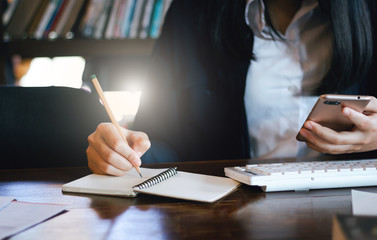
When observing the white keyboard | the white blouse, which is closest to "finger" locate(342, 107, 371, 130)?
the white keyboard

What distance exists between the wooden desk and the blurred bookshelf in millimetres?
1097

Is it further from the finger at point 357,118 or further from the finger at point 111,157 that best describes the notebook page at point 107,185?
the finger at point 357,118

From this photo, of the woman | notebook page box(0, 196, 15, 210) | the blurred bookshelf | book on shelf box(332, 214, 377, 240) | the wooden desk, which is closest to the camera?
book on shelf box(332, 214, 377, 240)

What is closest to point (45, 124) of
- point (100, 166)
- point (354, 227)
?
point (100, 166)

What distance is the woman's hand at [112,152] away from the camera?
63 centimetres

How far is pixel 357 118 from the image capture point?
0.71 metres

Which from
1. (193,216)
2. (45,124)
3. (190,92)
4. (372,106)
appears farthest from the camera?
(190,92)

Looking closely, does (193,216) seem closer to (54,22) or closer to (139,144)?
(139,144)

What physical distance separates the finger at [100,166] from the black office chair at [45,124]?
392 mm

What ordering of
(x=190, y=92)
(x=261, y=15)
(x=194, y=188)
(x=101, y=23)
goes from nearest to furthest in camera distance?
1. (x=194, y=188)
2. (x=261, y=15)
3. (x=190, y=92)
4. (x=101, y=23)

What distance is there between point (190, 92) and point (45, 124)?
1.93 feet

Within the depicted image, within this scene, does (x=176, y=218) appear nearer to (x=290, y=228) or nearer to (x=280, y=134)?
(x=290, y=228)

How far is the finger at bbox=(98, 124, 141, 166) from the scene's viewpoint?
24.6 inches

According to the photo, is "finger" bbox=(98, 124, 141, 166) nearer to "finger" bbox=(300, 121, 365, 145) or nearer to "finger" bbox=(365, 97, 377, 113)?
"finger" bbox=(300, 121, 365, 145)
